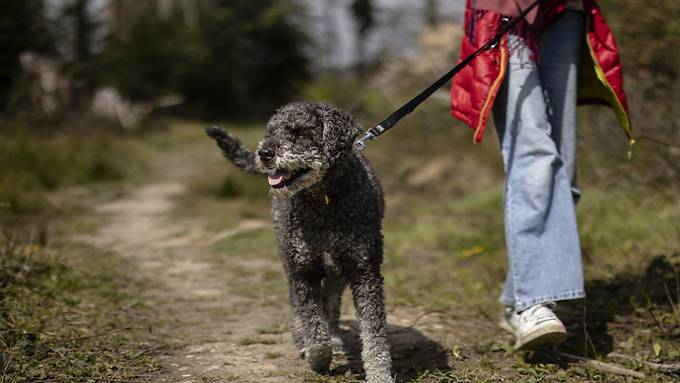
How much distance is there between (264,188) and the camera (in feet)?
29.0

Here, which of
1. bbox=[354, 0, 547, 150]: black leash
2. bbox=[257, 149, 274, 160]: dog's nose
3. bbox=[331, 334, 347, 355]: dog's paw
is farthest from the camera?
bbox=[331, 334, 347, 355]: dog's paw

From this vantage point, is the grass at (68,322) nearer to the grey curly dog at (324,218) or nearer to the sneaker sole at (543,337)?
the grey curly dog at (324,218)

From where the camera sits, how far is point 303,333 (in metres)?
3.06

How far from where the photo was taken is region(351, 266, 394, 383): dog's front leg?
9.22 ft

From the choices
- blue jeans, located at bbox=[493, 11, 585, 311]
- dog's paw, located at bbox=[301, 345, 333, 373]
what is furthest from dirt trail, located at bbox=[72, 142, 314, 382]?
blue jeans, located at bbox=[493, 11, 585, 311]

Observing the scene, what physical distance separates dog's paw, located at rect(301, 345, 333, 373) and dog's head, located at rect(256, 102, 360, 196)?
75 centimetres

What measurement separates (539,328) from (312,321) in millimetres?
1041

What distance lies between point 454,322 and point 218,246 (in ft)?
10.0

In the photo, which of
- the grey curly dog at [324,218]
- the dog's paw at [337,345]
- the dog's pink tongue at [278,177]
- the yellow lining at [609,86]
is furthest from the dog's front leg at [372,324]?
the yellow lining at [609,86]

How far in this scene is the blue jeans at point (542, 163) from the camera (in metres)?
3.13

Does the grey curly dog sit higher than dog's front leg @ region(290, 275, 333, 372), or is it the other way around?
the grey curly dog

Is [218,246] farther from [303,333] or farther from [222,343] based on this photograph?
[303,333]

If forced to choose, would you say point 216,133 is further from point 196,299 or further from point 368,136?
point 196,299

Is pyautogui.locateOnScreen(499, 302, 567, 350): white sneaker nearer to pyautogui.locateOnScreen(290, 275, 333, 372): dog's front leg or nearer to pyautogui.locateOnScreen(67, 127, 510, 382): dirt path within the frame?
pyautogui.locateOnScreen(67, 127, 510, 382): dirt path
